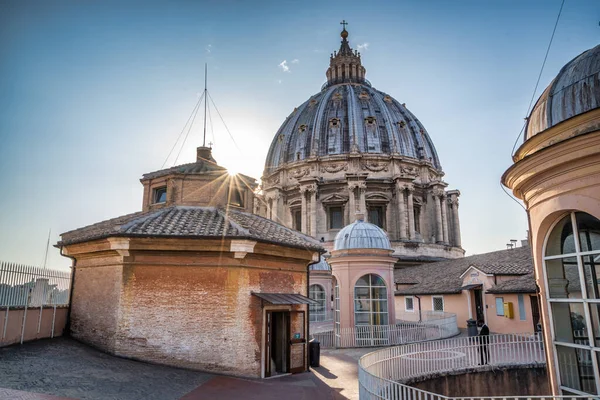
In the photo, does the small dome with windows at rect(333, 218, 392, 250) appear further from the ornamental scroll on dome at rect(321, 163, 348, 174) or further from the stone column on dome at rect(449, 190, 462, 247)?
the stone column on dome at rect(449, 190, 462, 247)

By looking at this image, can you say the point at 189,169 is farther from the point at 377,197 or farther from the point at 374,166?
the point at 374,166

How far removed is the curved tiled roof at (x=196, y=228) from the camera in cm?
1194

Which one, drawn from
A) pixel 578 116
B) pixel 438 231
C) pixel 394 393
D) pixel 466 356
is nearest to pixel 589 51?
pixel 578 116

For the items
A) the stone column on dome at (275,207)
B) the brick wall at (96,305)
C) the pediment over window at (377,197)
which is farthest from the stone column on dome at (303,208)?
the brick wall at (96,305)

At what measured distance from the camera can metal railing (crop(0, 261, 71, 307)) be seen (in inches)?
450

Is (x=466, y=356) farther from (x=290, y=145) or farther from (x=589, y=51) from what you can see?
(x=290, y=145)

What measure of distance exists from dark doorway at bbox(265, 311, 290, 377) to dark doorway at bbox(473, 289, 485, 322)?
58.9 feet

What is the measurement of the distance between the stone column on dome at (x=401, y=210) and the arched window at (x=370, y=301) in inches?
1084

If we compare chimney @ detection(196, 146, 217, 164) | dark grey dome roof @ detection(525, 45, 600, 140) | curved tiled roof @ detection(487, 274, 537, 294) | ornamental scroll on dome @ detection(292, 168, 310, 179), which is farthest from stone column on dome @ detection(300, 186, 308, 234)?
dark grey dome roof @ detection(525, 45, 600, 140)

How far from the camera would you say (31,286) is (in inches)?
487

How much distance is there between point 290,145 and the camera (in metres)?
58.2

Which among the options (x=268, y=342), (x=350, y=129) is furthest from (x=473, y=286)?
(x=350, y=129)

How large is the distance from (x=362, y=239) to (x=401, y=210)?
2701 cm

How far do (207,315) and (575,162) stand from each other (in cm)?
931
